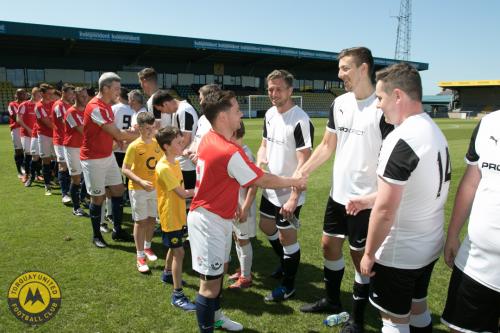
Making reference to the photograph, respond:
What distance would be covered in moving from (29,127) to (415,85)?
1062 centimetres

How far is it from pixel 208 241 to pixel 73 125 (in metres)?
4.85

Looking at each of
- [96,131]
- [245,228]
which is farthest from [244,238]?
[96,131]

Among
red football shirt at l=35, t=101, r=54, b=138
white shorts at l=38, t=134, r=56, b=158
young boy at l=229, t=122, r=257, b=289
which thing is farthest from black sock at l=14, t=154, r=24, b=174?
young boy at l=229, t=122, r=257, b=289

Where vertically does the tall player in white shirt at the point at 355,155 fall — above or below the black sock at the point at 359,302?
above

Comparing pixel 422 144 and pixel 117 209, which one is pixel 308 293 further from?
pixel 117 209

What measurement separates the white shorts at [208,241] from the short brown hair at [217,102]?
2.60 feet

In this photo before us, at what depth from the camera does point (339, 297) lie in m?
3.81

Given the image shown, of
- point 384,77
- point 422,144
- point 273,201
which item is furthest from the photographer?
point 273,201

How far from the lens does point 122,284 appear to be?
434 cm

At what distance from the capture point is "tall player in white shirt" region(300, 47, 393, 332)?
10.3 feet

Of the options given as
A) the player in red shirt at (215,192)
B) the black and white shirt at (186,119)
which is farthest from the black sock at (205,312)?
the black and white shirt at (186,119)

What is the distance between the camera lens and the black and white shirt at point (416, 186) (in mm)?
2164

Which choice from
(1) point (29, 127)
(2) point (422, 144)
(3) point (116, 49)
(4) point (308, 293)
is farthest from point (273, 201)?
(3) point (116, 49)

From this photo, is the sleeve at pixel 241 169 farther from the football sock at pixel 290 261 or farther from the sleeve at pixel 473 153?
the football sock at pixel 290 261
